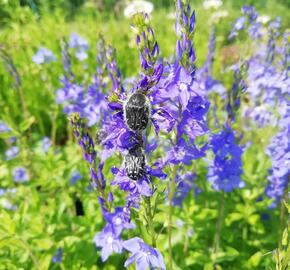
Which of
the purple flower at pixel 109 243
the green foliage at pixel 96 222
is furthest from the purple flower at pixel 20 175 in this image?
the purple flower at pixel 109 243

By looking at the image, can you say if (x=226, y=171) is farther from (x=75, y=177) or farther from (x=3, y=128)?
(x=3, y=128)

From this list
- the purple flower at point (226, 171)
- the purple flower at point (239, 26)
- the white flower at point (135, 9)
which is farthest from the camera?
the purple flower at point (239, 26)

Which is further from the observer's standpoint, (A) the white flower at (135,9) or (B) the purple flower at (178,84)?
(A) the white flower at (135,9)

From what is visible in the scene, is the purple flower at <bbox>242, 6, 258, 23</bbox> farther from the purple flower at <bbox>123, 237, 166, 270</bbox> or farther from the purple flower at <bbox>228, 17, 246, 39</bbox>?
the purple flower at <bbox>123, 237, 166, 270</bbox>

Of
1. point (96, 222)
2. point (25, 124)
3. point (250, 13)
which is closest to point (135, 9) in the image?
point (250, 13)

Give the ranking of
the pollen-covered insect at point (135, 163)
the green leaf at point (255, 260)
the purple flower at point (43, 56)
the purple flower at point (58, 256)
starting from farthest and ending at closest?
the purple flower at point (43, 56)
the purple flower at point (58, 256)
the green leaf at point (255, 260)
the pollen-covered insect at point (135, 163)

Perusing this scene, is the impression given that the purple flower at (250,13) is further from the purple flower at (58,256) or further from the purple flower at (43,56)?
the purple flower at (58,256)

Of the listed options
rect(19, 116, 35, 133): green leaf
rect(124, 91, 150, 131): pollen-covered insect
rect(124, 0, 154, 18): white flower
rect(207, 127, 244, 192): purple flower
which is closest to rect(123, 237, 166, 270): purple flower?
rect(124, 91, 150, 131): pollen-covered insect

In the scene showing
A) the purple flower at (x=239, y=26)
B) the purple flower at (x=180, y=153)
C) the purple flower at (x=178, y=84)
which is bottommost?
the purple flower at (x=180, y=153)
